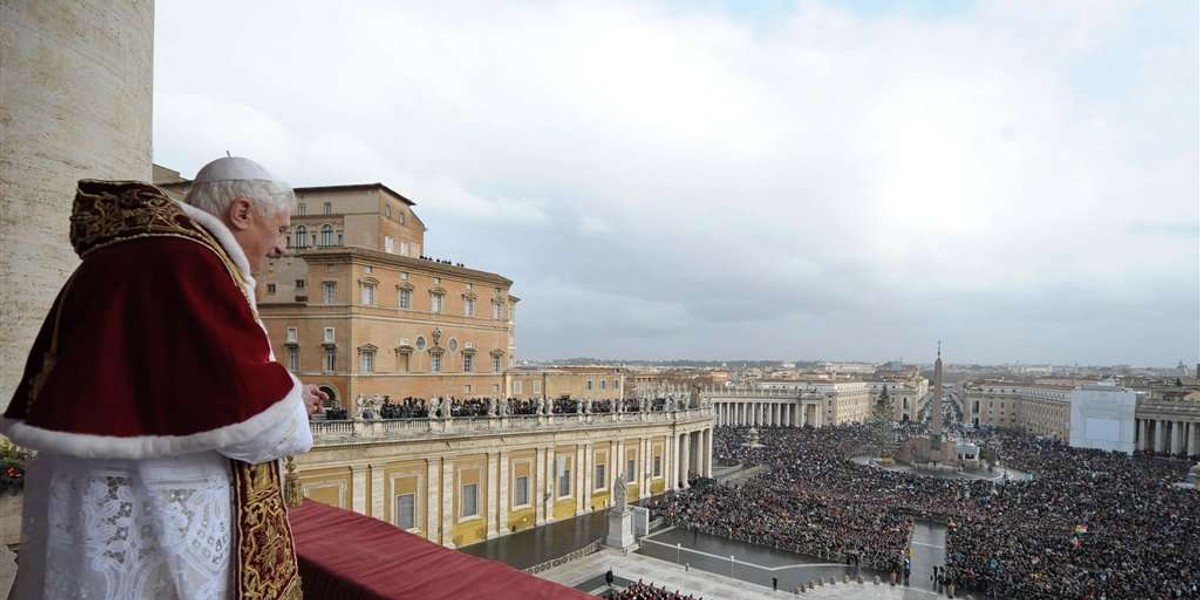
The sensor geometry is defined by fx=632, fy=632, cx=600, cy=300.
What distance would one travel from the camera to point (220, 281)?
1896mm

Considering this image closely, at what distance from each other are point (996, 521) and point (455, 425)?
85.2ft

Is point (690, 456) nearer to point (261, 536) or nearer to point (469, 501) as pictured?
point (469, 501)

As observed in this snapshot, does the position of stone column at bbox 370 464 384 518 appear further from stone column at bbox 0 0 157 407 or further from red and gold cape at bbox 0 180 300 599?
red and gold cape at bbox 0 180 300 599

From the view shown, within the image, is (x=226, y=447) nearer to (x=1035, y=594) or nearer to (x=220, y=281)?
(x=220, y=281)

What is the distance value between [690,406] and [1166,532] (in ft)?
79.8

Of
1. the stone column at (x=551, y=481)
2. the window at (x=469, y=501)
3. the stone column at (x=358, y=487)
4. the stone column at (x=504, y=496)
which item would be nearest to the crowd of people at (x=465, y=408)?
the stone column at (x=358, y=487)

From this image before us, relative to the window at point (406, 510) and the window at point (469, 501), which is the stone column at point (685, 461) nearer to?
the window at point (469, 501)

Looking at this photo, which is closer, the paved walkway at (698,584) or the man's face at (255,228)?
the man's face at (255,228)

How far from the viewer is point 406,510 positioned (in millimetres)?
23531

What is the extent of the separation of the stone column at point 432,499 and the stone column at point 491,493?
220 centimetres

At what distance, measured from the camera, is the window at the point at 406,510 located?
23270 millimetres

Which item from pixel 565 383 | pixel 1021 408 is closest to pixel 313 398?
pixel 565 383

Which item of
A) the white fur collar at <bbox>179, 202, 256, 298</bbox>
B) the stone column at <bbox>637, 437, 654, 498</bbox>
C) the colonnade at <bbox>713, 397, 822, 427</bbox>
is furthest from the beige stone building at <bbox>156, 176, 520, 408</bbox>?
the colonnade at <bbox>713, 397, 822, 427</bbox>

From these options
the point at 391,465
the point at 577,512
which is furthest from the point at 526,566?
the point at 577,512
